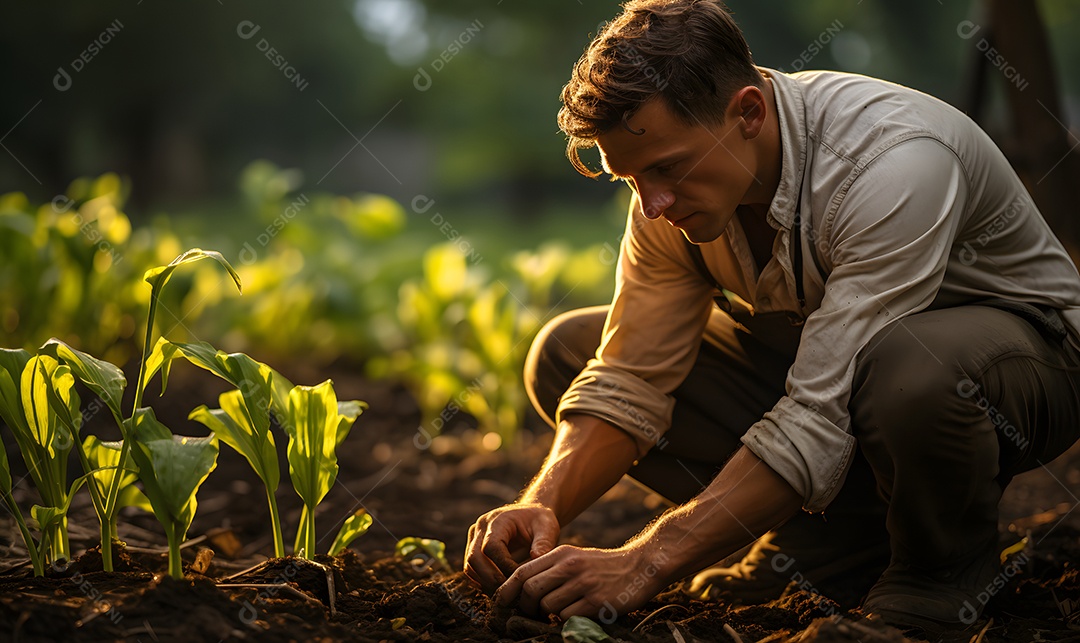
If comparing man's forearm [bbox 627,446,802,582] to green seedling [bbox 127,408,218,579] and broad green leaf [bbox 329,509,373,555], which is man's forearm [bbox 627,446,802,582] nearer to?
broad green leaf [bbox 329,509,373,555]

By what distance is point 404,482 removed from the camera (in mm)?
2746

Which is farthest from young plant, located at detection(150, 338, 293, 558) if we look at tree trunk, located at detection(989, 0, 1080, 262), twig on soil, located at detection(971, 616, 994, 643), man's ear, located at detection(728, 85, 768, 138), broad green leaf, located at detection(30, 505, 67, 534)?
tree trunk, located at detection(989, 0, 1080, 262)

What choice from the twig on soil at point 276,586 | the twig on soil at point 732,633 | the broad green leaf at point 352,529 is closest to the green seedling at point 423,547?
the broad green leaf at point 352,529

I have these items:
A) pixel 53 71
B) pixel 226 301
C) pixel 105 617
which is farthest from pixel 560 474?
pixel 53 71

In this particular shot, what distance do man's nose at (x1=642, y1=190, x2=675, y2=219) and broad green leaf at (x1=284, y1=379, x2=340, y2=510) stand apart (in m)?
0.61

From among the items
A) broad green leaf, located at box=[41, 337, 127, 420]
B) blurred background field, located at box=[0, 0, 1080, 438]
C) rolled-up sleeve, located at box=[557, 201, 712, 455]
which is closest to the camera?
broad green leaf, located at box=[41, 337, 127, 420]

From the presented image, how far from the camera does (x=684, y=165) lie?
5.06 ft

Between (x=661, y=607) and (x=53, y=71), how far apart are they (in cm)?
1088

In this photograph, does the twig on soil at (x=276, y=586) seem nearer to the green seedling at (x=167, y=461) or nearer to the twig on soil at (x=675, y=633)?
the green seedling at (x=167, y=461)

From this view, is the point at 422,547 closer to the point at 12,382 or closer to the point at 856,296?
the point at 12,382

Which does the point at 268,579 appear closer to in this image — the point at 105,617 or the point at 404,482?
the point at 105,617

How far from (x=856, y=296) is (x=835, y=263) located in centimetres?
9

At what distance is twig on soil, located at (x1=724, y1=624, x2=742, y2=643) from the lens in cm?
141

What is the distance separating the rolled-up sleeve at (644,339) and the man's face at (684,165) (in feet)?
0.65
